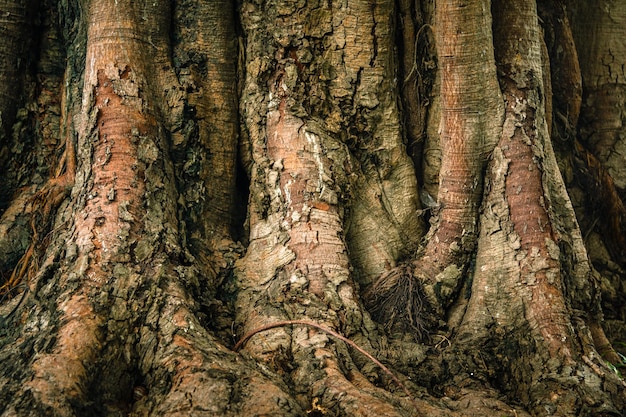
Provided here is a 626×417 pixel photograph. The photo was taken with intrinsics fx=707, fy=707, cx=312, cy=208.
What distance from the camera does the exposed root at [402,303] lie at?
14.4ft

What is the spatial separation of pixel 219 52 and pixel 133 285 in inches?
70.6

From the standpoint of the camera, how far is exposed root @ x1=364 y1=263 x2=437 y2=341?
438 centimetres

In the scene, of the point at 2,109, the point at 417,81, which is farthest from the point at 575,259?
the point at 2,109

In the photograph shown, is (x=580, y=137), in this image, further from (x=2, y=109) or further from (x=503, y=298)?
(x=2, y=109)

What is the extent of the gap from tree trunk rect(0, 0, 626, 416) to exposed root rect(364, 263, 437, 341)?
2 centimetres

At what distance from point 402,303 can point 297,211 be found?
881 mm

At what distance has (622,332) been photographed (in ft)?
17.8

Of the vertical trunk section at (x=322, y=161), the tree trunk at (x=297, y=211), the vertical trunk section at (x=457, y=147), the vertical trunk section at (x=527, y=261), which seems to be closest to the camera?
the tree trunk at (x=297, y=211)

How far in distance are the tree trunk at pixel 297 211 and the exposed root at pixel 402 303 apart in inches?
0.6

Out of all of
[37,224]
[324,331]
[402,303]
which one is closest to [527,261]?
[402,303]

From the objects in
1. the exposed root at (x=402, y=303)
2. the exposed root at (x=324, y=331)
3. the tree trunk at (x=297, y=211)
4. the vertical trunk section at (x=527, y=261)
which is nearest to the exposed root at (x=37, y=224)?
the tree trunk at (x=297, y=211)

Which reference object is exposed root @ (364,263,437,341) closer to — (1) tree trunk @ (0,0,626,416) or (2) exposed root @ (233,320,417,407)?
(1) tree trunk @ (0,0,626,416)

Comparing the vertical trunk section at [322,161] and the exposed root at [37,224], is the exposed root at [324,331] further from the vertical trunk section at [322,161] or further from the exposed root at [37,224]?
the exposed root at [37,224]

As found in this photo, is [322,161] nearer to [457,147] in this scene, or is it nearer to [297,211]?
[297,211]
